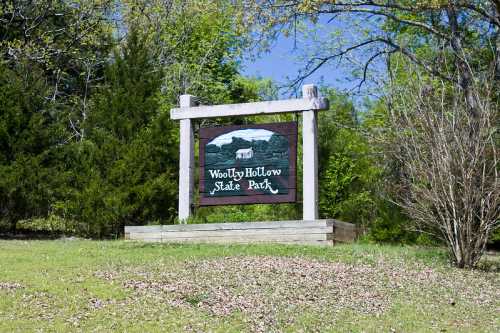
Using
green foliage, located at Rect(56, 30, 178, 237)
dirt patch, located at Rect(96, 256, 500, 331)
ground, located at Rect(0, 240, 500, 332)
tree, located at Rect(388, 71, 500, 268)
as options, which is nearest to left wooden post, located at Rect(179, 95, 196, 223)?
green foliage, located at Rect(56, 30, 178, 237)

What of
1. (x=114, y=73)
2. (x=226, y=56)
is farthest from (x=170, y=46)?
(x=114, y=73)

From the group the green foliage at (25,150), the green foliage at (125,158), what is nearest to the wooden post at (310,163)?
the green foliage at (125,158)

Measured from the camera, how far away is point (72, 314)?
373 inches

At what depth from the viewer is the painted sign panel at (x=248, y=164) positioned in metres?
17.6

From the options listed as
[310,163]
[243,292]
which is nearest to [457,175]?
[310,163]

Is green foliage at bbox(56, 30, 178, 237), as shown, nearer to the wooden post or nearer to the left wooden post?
the left wooden post

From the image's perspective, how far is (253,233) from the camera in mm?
16938

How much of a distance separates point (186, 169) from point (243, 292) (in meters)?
8.09

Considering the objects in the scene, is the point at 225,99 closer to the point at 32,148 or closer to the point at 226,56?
the point at 226,56

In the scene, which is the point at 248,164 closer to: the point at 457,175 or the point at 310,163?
the point at 310,163

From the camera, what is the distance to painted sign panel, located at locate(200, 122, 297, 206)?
17.6 m

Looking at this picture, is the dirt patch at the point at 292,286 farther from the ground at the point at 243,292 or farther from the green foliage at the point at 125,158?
the green foliage at the point at 125,158

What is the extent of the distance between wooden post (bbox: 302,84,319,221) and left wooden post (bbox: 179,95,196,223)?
2.91m

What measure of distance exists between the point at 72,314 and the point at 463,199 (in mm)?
7382
